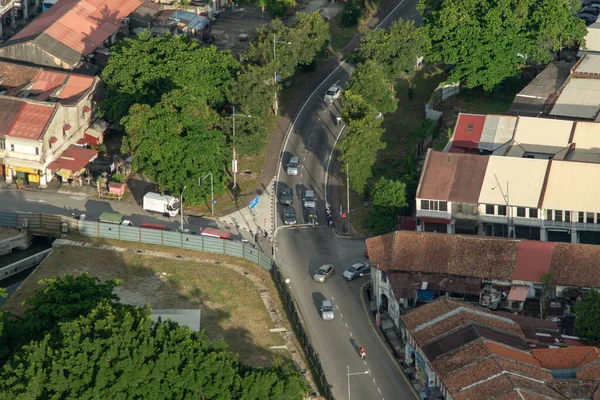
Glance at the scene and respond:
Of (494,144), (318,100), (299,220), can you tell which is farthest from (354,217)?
(318,100)

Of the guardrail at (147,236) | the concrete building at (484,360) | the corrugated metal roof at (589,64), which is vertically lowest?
the concrete building at (484,360)

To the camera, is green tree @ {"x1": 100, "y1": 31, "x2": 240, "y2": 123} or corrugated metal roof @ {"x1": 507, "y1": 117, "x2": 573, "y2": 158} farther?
green tree @ {"x1": 100, "y1": 31, "x2": 240, "y2": 123}

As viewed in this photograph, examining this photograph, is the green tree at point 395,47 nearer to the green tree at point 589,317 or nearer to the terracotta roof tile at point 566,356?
the green tree at point 589,317

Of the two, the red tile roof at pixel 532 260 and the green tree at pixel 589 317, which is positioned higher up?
the red tile roof at pixel 532 260

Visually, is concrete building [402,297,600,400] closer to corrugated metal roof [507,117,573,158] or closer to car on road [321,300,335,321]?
car on road [321,300,335,321]

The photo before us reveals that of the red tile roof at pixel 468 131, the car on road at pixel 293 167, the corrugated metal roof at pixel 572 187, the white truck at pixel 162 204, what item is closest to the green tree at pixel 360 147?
the car on road at pixel 293 167

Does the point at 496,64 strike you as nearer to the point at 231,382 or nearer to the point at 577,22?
the point at 577,22

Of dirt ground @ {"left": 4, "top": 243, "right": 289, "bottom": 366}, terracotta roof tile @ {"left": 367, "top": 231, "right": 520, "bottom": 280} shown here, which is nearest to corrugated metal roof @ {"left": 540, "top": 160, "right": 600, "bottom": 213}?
terracotta roof tile @ {"left": 367, "top": 231, "right": 520, "bottom": 280}
